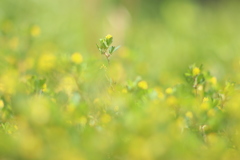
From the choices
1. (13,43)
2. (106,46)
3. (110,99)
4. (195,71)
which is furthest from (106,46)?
(13,43)

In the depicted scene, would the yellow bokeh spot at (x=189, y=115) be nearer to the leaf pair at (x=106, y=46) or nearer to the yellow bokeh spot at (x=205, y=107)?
Result: the yellow bokeh spot at (x=205, y=107)

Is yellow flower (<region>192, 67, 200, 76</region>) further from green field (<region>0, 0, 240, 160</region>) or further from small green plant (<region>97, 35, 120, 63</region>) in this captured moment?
small green plant (<region>97, 35, 120, 63</region>)

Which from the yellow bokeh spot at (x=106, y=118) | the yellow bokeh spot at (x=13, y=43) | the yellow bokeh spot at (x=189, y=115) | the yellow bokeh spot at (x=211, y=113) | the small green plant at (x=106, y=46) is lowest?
the yellow bokeh spot at (x=106, y=118)

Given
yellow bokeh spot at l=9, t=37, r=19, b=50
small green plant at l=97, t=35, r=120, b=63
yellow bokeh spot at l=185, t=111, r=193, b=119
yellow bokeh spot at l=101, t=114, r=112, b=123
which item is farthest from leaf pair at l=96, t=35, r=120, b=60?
yellow bokeh spot at l=9, t=37, r=19, b=50

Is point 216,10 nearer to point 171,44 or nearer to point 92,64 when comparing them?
point 171,44

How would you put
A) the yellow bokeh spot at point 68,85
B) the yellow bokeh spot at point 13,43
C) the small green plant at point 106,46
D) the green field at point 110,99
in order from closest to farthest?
the green field at point 110,99, the small green plant at point 106,46, the yellow bokeh spot at point 68,85, the yellow bokeh spot at point 13,43

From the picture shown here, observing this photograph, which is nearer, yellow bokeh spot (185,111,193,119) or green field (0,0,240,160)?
green field (0,0,240,160)

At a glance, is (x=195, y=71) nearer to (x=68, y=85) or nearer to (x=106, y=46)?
(x=106, y=46)

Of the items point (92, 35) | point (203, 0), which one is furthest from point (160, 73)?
point (203, 0)

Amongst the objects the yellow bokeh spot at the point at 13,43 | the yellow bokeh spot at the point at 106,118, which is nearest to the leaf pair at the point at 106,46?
the yellow bokeh spot at the point at 106,118
